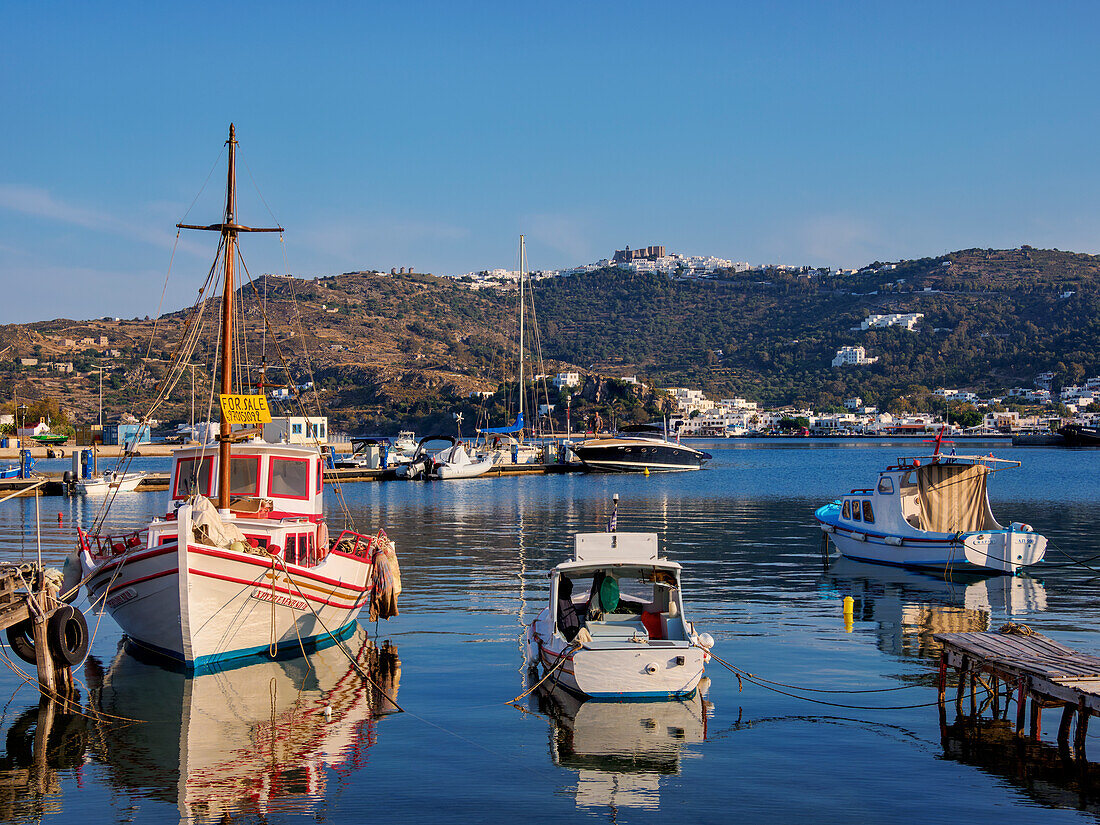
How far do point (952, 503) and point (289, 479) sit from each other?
76.8 ft

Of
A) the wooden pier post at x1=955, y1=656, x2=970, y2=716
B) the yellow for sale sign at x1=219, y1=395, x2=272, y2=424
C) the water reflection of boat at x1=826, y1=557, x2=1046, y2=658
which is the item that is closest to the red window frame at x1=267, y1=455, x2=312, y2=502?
the yellow for sale sign at x1=219, y1=395, x2=272, y2=424

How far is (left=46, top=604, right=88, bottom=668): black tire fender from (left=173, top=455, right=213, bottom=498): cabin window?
5.02 meters

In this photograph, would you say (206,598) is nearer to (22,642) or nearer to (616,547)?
(22,642)

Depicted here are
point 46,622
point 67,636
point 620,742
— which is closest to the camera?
point 620,742

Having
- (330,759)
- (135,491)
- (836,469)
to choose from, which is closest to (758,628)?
(330,759)

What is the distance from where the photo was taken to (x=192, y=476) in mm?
24391

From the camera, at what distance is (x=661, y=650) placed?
17172 mm

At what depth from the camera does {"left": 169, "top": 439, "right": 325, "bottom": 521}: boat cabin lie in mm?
23562

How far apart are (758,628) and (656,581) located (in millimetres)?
6404

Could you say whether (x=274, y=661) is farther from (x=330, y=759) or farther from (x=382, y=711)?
(x=330, y=759)

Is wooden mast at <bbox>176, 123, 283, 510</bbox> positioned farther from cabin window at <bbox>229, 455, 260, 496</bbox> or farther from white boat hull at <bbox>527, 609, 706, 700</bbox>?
white boat hull at <bbox>527, 609, 706, 700</bbox>

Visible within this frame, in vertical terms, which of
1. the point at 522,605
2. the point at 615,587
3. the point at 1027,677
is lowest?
the point at 522,605

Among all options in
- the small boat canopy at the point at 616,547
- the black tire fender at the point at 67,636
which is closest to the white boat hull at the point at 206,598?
the black tire fender at the point at 67,636

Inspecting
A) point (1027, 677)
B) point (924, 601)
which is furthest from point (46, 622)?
point (924, 601)
